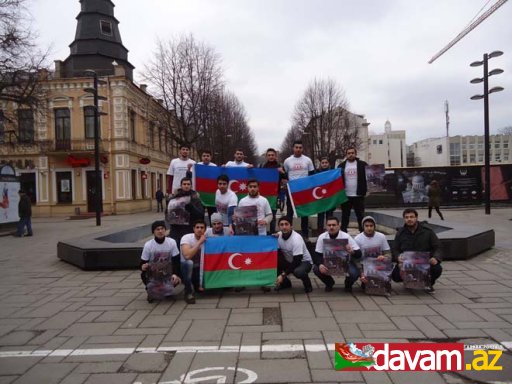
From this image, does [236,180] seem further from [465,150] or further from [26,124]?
[465,150]

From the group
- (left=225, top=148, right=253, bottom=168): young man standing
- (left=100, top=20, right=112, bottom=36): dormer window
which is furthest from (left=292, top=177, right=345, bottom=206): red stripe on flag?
(left=100, top=20, right=112, bottom=36): dormer window

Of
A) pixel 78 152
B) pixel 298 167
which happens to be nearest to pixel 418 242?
pixel 298 167

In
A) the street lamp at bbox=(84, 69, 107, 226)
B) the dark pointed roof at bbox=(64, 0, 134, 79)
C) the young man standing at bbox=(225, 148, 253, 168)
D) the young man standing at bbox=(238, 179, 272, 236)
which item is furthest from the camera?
the dark pointed roof at bbox=(64, 0, 134, 79)

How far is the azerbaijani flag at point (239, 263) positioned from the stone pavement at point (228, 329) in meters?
0.24

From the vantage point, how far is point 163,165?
138ft

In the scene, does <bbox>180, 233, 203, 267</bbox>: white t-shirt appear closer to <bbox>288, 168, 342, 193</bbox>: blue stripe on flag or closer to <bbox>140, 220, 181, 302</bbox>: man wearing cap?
<bbox>140, 220, 181, 302</bbox>: man wearing cap

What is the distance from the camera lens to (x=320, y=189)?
9.01 meters

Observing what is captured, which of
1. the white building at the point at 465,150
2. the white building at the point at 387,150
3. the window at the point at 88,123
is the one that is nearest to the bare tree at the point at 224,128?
the window at the point at 88,123

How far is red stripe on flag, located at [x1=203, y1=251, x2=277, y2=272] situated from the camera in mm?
6598

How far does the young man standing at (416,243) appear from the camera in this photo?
627 centimetres

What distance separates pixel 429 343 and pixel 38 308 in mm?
5440

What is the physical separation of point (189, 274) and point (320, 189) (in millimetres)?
3849

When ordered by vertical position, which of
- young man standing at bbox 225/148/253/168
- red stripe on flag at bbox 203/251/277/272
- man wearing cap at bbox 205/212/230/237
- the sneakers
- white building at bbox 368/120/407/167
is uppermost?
white building at bbox 368/120/407/167

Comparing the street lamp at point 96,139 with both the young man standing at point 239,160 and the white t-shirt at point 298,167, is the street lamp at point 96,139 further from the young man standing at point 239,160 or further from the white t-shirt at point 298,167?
the white t-shirt at point 298,167
